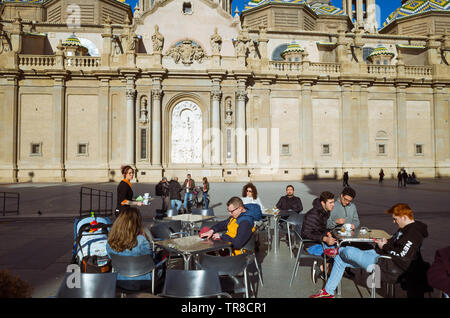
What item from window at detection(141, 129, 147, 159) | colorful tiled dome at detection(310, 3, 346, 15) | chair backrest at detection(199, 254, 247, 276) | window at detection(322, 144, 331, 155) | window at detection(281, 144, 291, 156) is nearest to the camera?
chair backrest at detection(199, 254, 247, 276)

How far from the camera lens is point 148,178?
2650 centimetres

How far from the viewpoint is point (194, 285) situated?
128 inches

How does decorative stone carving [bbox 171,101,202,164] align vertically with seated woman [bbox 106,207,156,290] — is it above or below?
above

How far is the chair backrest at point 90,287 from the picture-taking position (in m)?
2.95

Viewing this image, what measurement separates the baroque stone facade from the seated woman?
22729mm

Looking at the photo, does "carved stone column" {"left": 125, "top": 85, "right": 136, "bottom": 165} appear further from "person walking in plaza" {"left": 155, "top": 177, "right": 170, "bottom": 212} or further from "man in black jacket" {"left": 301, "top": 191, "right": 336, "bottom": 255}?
"man in black jacket" {"left": 301, "top": 191, "right": 336, "bottom": 255}

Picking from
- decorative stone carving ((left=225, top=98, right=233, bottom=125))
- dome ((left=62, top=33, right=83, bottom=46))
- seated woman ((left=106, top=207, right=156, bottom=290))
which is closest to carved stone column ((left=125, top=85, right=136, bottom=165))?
decorative stone carving ((left=225, top=98, right=233, bottom=125))

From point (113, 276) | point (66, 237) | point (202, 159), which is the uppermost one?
point (202, 159)

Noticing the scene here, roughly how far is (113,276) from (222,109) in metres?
25.6

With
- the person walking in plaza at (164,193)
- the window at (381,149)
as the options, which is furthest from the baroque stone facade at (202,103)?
the person walking in plaza at (164,193)

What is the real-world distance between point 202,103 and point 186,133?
3234 millimetres

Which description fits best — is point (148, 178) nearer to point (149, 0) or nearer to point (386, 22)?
point (149, 0)

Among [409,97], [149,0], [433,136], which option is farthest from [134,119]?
[433,136]

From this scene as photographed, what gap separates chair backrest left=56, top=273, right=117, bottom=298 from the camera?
2.95 meters
